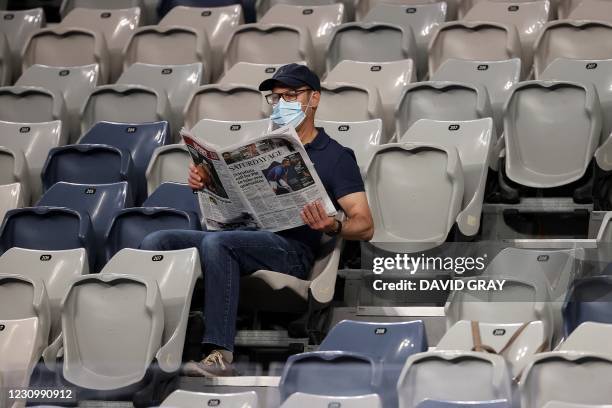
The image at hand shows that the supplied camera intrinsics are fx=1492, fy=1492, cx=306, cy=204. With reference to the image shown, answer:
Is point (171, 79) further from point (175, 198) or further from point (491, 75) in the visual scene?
point (491, 75)

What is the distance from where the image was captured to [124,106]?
7949 mm

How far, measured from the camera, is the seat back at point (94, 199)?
6.82 meters

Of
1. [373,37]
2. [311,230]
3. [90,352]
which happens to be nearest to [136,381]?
[90,352]

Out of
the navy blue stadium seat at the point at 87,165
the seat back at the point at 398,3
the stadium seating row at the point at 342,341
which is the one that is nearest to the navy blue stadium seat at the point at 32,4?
the seat back at the point at 398,3

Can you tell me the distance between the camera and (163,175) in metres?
7.10

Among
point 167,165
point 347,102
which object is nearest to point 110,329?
point 167,165

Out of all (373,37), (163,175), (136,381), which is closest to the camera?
(136,381)

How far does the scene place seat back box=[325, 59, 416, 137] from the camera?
7.68 meters

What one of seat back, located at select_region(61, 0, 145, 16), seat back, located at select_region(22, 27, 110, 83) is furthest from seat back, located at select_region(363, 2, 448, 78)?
seat back, located at select_region(61, 0, 145, 16)

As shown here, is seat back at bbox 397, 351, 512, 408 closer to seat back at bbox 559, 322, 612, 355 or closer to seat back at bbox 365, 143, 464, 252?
seat back at bbox 559, 322, 612, 355

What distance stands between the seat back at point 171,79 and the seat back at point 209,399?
9.69 feet

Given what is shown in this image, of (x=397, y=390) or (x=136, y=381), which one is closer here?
(x=397, y=390)

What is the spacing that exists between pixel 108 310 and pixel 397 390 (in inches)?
51.3

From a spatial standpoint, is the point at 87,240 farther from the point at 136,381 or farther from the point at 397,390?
Result: the point at 397,390
